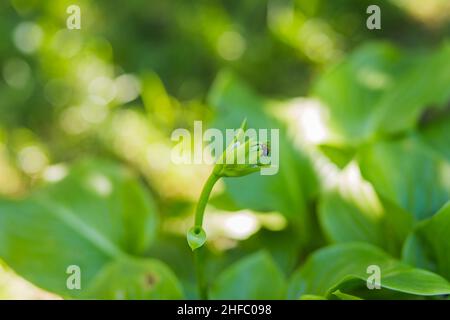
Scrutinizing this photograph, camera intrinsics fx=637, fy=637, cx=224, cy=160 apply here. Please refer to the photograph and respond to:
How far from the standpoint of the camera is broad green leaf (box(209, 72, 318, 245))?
1208mm

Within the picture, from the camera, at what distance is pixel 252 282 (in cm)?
105

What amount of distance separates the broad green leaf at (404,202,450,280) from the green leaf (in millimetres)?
211

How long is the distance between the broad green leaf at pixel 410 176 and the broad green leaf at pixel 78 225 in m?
0.42

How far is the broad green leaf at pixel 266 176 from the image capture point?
3.96ft

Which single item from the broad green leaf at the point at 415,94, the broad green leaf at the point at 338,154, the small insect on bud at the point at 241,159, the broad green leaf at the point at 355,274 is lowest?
the broad green leaf at the point at 355,274

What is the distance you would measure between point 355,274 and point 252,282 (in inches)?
7.2

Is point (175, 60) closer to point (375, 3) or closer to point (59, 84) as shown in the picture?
point (59, 84)

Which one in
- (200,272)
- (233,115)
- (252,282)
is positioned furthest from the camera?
(233,115)

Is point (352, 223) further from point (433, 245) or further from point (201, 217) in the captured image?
point (201, 217)

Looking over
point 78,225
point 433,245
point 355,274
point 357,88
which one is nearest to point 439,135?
point 357,88

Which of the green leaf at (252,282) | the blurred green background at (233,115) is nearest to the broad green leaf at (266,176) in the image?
the blurred green background at (233,115)

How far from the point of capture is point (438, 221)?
95cm

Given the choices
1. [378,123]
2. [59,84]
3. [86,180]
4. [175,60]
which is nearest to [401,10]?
[175,60]

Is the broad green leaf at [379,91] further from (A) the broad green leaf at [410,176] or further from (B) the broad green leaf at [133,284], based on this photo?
(B) the broad green leaf at [133,284]
